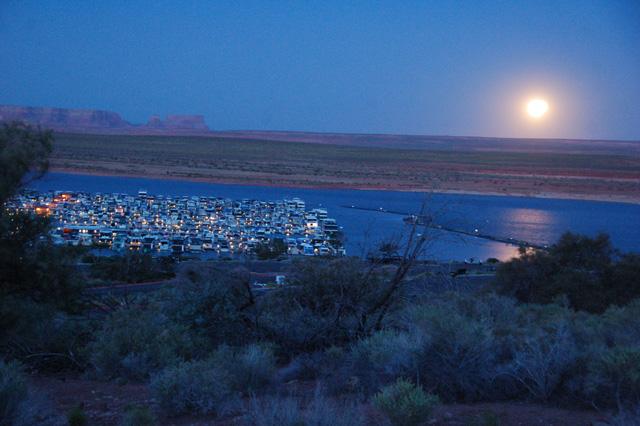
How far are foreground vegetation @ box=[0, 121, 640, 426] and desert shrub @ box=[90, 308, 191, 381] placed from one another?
0.01m

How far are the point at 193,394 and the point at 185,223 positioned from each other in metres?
29.2

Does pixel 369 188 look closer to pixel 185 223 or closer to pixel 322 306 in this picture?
pixel 185 223

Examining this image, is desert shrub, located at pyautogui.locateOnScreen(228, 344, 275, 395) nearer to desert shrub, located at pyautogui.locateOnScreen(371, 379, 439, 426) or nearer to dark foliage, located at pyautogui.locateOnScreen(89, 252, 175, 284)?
desert shrub, located at pyautogui.locateOnScreen(371, 379, 439, 426)

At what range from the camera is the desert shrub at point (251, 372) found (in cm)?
505

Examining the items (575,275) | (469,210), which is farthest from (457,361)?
(469,210)

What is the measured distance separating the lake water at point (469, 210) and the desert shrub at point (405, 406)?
72.4ft


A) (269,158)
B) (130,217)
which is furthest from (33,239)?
(269,158)

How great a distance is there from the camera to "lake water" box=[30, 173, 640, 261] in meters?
32.9

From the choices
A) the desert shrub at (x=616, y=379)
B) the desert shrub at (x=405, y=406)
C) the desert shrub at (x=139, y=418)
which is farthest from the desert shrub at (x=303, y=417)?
the desert shrub at (x=616, y=379)

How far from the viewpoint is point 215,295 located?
7.38 meters

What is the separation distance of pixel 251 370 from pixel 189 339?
5.35 ft

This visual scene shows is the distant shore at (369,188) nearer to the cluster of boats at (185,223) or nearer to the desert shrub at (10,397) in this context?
the cluster of boats at (185,223)

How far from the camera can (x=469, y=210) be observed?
154 feet

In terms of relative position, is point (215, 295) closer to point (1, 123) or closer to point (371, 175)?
point (1, 123)
